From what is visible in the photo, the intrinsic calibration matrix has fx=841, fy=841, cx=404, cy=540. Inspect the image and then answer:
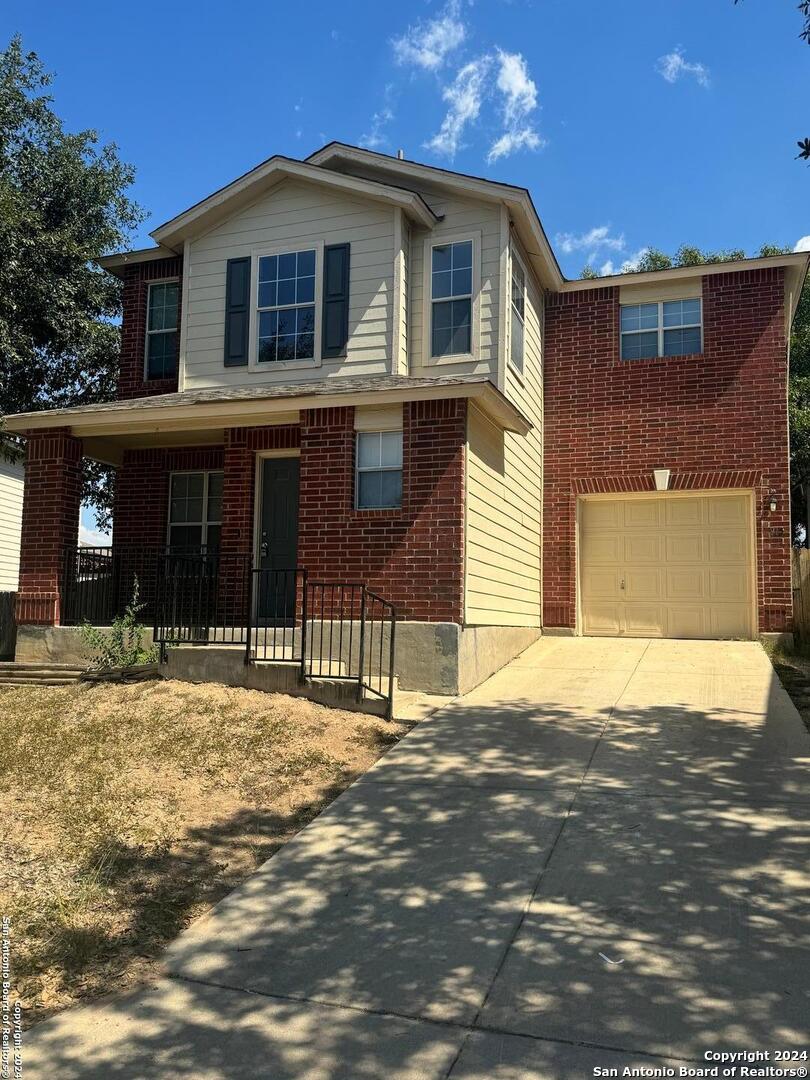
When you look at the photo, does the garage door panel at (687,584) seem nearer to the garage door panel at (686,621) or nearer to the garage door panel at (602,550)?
→ the garage door panel at (686,621)

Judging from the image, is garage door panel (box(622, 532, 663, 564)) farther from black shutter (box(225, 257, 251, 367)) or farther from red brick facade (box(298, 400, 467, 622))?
black shutter (box(225, 257, 251, 367))

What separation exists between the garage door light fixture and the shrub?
8.18 m

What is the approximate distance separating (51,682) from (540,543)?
25.9 ft

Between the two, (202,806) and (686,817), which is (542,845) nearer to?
(686,817)

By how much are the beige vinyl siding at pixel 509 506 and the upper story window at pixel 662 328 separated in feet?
4.90

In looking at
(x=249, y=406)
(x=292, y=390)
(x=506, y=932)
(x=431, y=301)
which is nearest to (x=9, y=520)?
(x=249, y=406)

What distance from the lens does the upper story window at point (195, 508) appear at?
43.5ft

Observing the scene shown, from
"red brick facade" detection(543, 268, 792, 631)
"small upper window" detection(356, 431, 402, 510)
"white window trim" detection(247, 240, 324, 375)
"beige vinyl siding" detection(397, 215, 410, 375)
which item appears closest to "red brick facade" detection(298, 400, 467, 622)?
"small upper window" detection(356, 431, 402, 510)

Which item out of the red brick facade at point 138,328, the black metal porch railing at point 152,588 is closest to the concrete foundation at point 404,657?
the black metal porch railing at point 152,588

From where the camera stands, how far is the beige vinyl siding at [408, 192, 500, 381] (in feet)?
38.7

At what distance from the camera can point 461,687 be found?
962cm

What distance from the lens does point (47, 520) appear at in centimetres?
1168

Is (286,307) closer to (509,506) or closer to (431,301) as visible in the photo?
(431,301)

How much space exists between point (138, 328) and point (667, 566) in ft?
31.8
